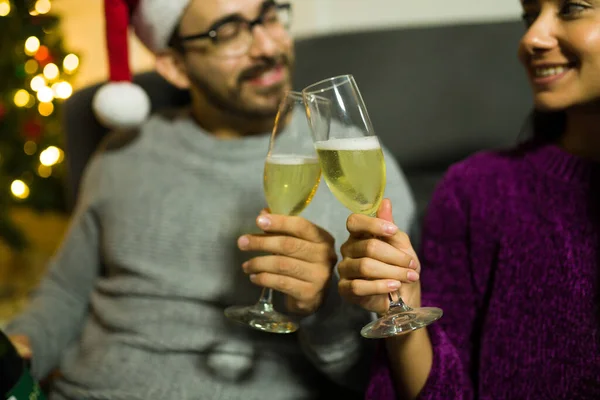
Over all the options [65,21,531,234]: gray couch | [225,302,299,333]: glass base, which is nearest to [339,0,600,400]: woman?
[225,302,299,333]: glass base

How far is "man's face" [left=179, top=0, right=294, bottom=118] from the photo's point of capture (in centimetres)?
138

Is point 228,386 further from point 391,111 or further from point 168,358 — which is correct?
point 391,111

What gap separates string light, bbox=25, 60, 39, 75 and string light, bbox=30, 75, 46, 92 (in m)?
0.03

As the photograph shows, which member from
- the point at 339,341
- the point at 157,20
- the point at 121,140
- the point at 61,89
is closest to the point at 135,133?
the point at 121,140

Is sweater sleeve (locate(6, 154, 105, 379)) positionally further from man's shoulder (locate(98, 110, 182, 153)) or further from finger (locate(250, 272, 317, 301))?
finger (locate(250, 272, 317, 301))

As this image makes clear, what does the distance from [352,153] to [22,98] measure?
2283 millimetres

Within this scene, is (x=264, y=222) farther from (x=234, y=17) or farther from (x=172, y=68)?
(x=172, y=68)

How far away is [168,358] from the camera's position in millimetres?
1303

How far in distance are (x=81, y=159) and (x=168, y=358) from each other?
2.43 ft

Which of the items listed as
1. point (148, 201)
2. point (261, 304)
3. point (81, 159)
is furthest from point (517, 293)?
point (81, 159)

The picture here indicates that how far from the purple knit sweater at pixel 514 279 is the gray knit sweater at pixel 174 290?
15 centimetres

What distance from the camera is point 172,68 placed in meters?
1.58

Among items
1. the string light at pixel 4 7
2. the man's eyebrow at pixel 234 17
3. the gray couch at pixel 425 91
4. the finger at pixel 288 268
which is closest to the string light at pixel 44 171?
the string light at pixel 4 7

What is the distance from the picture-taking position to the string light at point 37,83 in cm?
261
